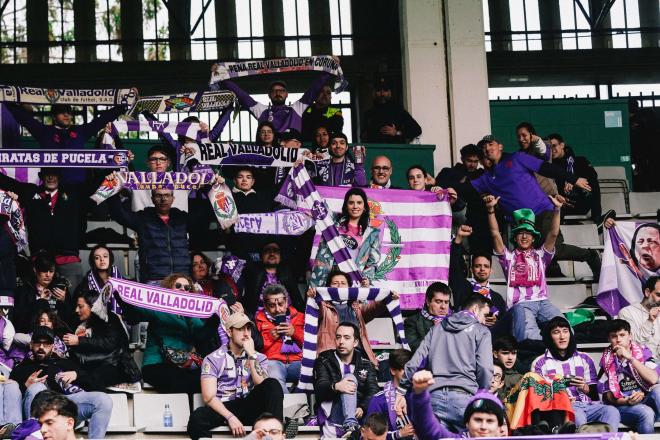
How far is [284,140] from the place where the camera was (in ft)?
48.3

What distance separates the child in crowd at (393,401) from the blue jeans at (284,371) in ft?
3.93

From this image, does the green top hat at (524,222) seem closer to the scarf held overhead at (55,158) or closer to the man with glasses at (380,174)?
the man with glasses at (380,174)

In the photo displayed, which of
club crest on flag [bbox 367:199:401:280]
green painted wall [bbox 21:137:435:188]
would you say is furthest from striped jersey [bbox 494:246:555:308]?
green painted wall [bbox 21:137:435:188]

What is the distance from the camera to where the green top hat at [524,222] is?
522 inches

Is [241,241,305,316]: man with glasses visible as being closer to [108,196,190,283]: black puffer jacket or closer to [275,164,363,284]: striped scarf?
[275,164,363,284]: striped scarf

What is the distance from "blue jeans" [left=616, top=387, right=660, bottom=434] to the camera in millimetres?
10984

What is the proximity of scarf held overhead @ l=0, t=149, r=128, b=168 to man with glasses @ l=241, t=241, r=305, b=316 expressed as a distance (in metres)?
1.86

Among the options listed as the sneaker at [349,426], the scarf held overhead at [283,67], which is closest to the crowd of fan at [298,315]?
the sneaker at [349,426]

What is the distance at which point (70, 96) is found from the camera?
1573 cm

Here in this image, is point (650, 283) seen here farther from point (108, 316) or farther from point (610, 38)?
point (610, 38)

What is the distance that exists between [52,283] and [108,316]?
1.01 m

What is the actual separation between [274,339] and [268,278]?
3.30ft

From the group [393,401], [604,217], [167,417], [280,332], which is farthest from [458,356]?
[604,217]

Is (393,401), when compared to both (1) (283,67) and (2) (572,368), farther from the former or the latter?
(1) (283,67)
